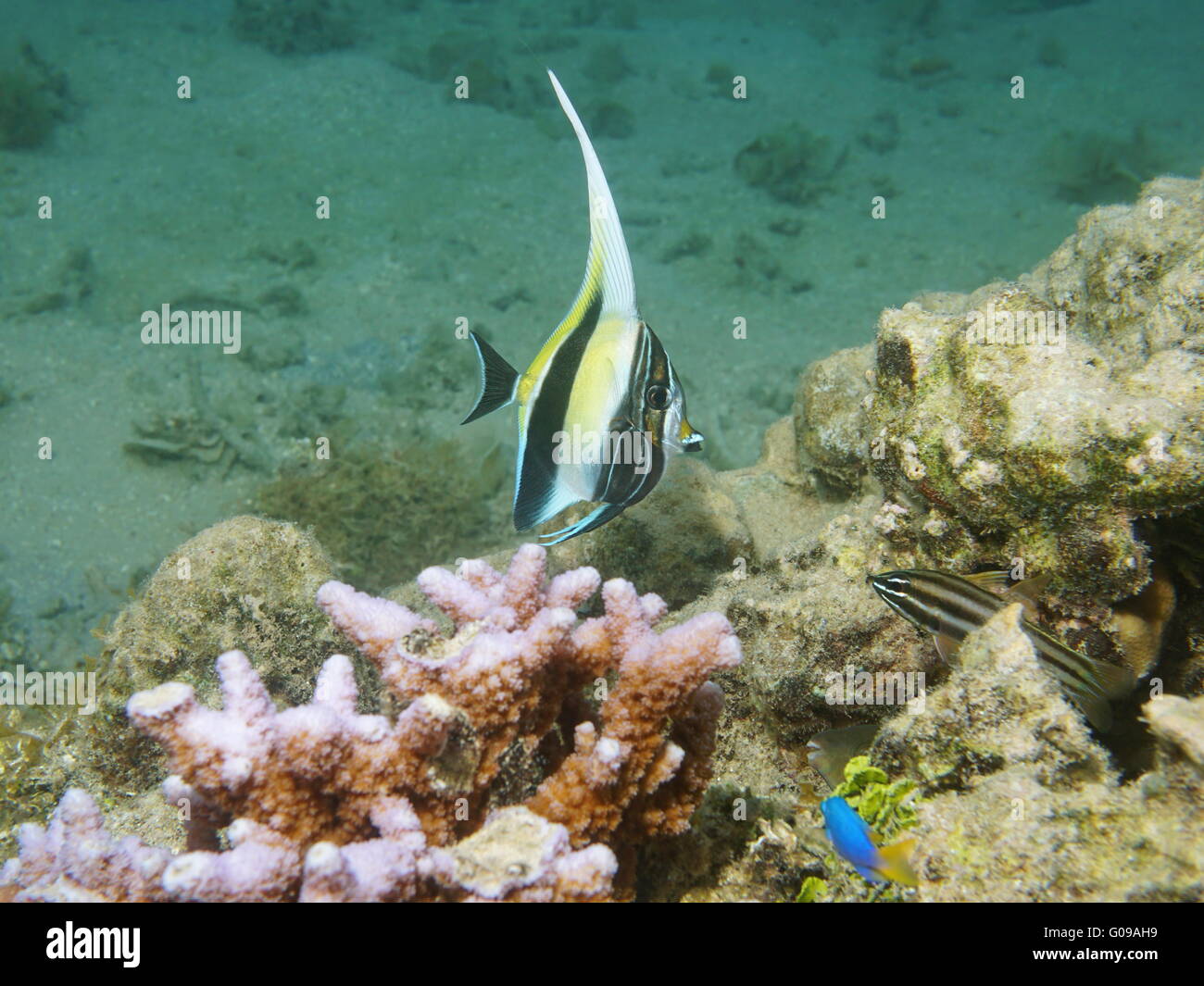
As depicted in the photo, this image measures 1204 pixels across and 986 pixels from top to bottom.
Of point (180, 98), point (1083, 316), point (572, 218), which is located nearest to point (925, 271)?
point (572, 218)

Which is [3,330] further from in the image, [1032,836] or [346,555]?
[1032,836]

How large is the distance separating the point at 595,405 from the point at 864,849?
4.36 ft

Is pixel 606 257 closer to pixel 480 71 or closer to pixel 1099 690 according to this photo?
pixel 1099 690

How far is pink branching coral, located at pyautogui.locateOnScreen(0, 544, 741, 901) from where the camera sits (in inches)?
57.4

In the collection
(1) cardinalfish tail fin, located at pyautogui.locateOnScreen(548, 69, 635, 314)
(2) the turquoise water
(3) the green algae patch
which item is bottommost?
(3) the green algae patch

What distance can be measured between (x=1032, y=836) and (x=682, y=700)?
33.0 inches

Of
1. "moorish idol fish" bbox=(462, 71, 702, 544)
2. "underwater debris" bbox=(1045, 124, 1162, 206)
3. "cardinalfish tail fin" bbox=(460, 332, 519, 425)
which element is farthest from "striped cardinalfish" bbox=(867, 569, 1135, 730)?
"underwater debris" bbox=(1045, 124, 1162, 206)

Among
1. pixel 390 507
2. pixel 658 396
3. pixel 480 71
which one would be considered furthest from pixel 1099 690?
pixel 480 71

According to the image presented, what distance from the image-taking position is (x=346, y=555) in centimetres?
595

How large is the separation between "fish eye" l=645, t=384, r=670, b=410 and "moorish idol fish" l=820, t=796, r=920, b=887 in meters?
1.15

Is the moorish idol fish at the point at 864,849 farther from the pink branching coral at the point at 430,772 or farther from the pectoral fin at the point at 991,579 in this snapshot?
the pectoral fin at the point at 991,579

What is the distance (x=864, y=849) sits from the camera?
5.35 ft

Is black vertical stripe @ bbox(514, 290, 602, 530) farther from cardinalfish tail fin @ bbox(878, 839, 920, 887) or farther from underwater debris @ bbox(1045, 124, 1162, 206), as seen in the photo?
underwater debris @ bbox(1045, 124, 1162, 206)

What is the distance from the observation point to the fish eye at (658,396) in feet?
6.64
